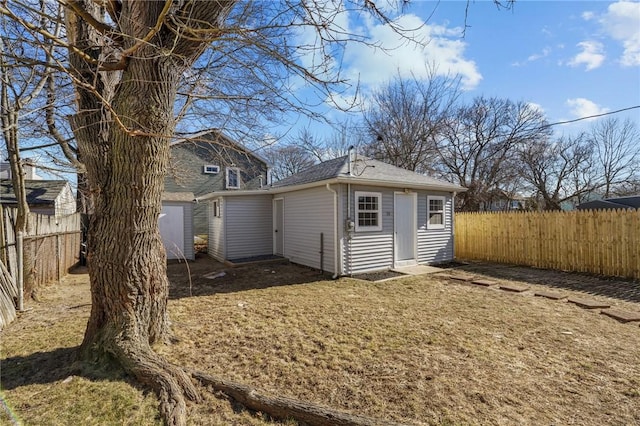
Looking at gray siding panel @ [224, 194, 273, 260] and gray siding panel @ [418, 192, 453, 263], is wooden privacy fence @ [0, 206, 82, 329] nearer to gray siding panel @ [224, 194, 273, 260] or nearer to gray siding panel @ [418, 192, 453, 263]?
gray siding panel @ [224, 194, 273, 260]

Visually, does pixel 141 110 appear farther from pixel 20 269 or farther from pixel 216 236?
pixel 216 236

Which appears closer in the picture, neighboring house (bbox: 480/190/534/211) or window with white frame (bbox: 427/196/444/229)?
window with white frame (bbox: 427/196/444/229)

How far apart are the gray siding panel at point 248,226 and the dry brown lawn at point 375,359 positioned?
5.09m

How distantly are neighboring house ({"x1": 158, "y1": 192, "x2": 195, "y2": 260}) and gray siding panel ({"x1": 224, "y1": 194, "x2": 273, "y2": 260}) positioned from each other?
5.61 ft

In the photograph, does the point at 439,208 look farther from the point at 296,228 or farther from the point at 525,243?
the point at 296,228

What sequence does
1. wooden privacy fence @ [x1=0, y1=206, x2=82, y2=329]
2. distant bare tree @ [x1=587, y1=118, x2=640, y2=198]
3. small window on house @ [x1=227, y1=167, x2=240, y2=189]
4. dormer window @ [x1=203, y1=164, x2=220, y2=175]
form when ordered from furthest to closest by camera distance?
distant bare tree @ [x1=587, y1=118, x2=640, y2=198] < small window on house @ [x1=227, y1=167, x2=240, y2=189] < dormer window @ [x1=203, y1=164, x2=220, y2=175] < wooden privacy fence @ [x1=0, y1=206, x2=82, y2=329]

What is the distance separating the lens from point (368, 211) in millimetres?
8594

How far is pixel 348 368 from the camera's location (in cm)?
328

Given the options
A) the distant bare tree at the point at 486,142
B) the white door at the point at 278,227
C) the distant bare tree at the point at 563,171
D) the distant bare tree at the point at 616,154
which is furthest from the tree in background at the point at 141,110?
the distant bare tree at the point at 616,154

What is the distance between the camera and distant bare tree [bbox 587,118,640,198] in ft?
70.1

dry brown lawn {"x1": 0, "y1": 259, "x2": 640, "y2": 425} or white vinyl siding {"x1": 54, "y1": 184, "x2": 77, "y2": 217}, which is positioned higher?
white vinyl siding {"x1": 54, "y1": 184, "x2": 77, "y2": 217}

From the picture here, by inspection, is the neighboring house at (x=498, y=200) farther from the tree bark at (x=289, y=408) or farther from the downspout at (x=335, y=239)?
the tree bark at (x=289, y=408)

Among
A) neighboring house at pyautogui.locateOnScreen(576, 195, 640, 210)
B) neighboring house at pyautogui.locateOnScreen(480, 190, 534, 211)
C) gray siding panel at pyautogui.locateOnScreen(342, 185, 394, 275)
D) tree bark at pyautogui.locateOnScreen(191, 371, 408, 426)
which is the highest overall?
neighboring house at pyautogui.locateOnScreen(480, 190, 534, 211)

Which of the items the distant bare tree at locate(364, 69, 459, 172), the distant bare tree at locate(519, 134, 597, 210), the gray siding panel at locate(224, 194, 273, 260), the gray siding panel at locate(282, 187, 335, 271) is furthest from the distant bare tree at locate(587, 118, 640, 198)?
the gray siding panel at locate(224, 194, 273, 260)
